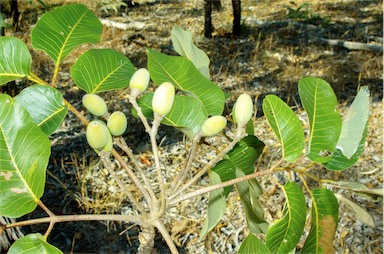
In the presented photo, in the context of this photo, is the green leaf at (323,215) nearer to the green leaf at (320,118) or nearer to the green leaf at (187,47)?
the green leaf at (320,118)

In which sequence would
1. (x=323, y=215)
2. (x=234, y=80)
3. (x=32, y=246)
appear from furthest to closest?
(x=234, y=80) → (x=323, y=215) → (x=32, y=246)

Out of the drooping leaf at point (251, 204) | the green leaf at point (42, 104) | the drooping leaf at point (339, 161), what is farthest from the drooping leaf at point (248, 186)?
the green leaf at point (42, 104)

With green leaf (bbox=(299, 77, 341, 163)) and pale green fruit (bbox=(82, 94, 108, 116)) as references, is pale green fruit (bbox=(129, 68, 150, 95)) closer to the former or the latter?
pale green fruit (bbox=(82, 94, 108, 116))

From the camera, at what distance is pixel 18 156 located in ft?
1.63

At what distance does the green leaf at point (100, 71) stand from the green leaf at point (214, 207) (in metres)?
0.17

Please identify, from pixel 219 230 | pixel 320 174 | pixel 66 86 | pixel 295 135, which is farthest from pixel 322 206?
pixel 66 86

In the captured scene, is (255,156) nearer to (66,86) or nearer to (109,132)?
(109,132)

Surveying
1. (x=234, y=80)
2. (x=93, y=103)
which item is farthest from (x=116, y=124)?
(x=234, y=80)

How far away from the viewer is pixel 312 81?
0.56 meters

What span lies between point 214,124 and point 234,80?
2955 mm

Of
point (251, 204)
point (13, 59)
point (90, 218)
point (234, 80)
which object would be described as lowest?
point (234, 80)

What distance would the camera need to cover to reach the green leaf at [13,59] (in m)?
0.57

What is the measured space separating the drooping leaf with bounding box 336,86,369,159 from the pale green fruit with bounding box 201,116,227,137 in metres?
0.15

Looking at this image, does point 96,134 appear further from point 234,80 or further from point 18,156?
point 234,80
